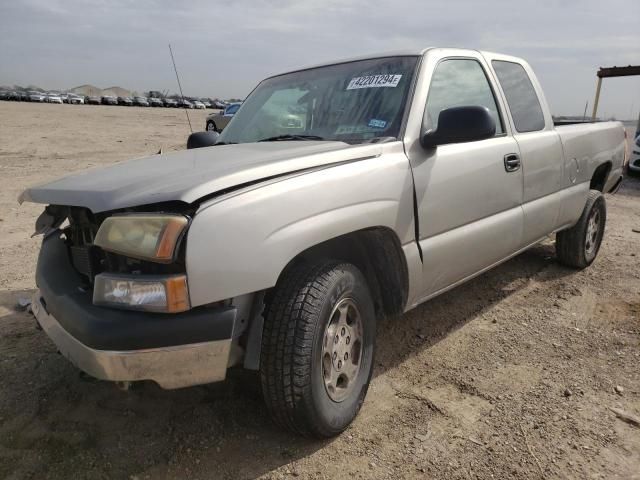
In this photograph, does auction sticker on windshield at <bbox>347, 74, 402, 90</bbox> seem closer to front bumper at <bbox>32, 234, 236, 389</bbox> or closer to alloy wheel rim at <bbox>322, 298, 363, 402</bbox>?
alloy wheel rim at <bbox>322, 298, 363, 402</bbox>

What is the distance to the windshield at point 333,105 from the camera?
282 cm

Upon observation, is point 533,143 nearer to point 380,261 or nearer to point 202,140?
point 380,261

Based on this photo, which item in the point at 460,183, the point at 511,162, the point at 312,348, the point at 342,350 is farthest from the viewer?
the point at 511,162

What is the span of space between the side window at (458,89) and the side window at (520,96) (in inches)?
9.4

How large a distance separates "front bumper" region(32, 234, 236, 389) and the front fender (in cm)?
11

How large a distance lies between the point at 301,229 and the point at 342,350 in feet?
2.20

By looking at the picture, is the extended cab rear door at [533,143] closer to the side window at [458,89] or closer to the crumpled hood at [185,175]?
the side window at [458,89]

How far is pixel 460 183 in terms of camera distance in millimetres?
2928

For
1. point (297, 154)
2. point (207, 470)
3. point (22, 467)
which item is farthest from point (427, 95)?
point (22, 467)

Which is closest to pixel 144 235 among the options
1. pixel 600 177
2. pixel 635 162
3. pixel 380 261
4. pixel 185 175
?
pixel 185 175

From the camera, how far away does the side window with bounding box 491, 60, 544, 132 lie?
3.70 m

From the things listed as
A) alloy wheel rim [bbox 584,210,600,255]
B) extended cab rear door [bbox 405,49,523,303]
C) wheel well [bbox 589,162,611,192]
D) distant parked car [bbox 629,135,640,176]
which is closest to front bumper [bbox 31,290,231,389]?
extended cab rear door [bbox 405,49,523,303]

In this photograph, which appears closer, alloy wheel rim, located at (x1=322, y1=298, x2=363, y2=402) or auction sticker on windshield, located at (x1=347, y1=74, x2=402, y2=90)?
alloy wheel rim, located at (x1=322, y1=298, x2=363, y2=402)

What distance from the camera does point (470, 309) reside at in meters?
3.94
